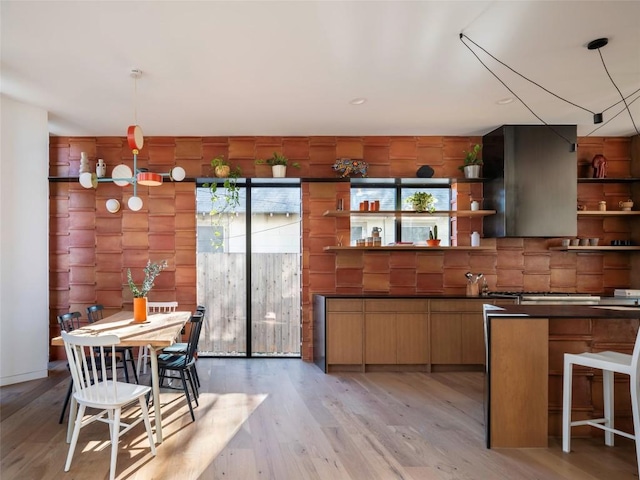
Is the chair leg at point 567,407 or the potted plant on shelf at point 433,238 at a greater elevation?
the potted plant on shelf at point 433,238

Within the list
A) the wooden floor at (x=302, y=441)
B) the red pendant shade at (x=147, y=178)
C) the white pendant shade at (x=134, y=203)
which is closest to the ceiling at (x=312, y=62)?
the red pendant shade at (x=147, y=178)

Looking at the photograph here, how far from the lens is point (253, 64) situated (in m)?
3.47

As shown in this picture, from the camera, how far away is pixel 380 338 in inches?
195

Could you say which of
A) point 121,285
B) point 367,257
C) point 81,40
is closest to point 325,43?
point 81,40

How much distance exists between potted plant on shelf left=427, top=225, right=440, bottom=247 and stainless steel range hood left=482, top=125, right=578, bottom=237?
0.82 m

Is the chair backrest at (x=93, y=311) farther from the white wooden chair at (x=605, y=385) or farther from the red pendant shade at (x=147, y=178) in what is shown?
the white wooden chair at (x=605, y=385)

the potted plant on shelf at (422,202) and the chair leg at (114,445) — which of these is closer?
the chair leg at (114,445)

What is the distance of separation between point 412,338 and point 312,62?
10.9 ft

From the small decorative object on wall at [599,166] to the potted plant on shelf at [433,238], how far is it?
2276 millimetres

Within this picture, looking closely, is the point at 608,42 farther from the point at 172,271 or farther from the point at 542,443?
the point at 172,271

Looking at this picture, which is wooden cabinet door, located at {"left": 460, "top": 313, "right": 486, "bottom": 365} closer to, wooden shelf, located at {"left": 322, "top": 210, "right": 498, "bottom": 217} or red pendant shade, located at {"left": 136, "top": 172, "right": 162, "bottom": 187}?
wooden shelf, located at {"left": 322, "top": 210, "right": 498, "bottom": 217}

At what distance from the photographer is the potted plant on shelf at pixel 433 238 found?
17.3 feet

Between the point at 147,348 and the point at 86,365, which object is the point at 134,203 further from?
the point at 147,348

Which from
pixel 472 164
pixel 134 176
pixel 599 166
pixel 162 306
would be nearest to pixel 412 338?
pixel 472 164
